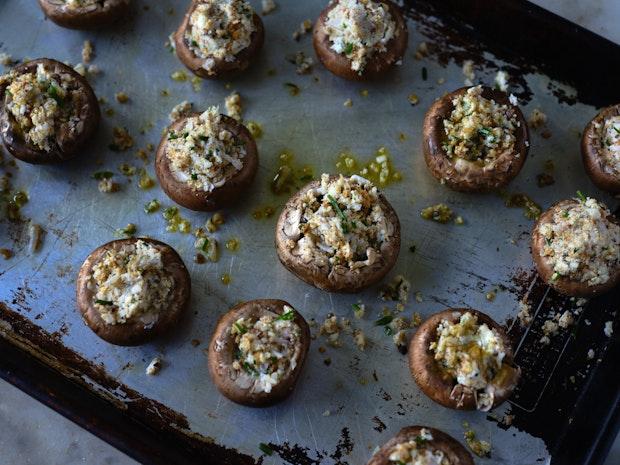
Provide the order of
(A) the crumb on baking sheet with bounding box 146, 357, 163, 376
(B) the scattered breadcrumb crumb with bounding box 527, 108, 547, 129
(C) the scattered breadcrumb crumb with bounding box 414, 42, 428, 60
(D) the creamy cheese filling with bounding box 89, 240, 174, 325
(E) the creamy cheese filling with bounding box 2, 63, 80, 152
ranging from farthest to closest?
(C) the scattered breadcrumb crumb with bounding box 414, 42, 428, 60, (B) the scattered breadcrumb crumb with bounding box 527, 108, 547, 129, (E) the creamy cheese filling with bounding box 2, 63, 80, 152, (A) the crumb on baking sheet with bounding box 146, 357, 163, 376, (D) the creamy cheese filling with bounding box 89, 240, 174, 325

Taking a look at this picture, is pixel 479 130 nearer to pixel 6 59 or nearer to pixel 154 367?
pixel 154 367

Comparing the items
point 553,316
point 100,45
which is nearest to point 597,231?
point 553,316

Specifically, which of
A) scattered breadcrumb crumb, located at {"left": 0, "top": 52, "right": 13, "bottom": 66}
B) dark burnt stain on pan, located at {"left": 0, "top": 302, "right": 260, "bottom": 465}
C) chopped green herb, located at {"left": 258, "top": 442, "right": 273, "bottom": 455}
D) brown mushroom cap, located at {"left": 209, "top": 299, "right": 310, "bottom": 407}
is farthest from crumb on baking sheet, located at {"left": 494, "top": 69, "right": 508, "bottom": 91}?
scattered breadcrumb crumb, located at {"left": 0, "top": 52, "right": 13, "bottom": 66}

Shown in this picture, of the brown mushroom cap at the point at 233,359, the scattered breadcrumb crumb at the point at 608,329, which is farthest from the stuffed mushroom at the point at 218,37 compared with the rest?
the scattered breadcrumb crumb at the point at 608,329

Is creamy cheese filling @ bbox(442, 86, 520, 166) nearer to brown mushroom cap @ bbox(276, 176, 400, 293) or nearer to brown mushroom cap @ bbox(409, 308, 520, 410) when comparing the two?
brown mushroom cap @ bbox(276, 176, 400, 293)

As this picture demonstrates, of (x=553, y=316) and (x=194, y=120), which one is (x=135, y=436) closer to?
(x=194, y=120)

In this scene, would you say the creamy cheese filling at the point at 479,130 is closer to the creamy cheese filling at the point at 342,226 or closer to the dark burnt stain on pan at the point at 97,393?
the creamy cheese filling at the point at 342,226

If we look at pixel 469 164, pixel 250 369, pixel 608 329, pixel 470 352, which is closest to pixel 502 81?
pixel 469 164
